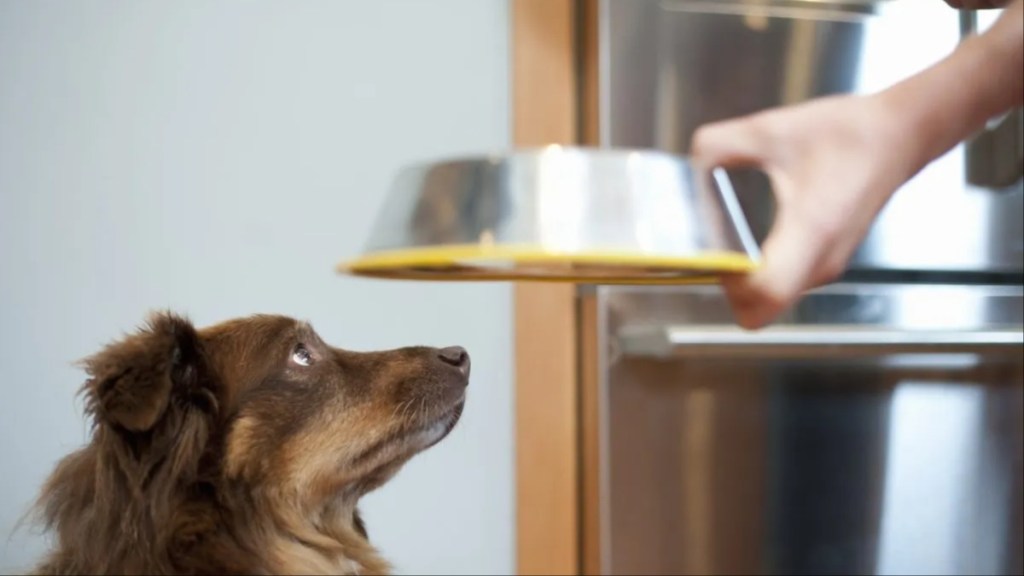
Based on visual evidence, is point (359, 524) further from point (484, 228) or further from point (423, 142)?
point (484, 228)

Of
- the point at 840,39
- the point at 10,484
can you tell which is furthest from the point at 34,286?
the point at 840,39

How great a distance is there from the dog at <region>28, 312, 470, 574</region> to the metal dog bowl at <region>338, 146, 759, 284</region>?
1.45 ft

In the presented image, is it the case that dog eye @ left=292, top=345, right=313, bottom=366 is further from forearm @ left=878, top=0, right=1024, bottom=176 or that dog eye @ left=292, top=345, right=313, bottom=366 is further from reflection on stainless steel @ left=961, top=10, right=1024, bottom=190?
reflection on stainless steel @ left=961, top=10, right=1024, bottom=190

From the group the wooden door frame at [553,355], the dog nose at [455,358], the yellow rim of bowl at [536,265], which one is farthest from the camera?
the wooden door frame at [553,355]

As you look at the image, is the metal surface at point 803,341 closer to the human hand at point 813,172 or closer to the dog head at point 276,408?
the dog head at point 276,408

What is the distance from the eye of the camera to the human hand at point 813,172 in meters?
0.66

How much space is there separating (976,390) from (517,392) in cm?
85

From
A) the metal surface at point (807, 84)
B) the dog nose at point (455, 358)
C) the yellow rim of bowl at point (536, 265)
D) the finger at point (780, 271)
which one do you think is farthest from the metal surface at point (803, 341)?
the finger at point (780, 271)

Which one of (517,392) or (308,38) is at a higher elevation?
(308,38)

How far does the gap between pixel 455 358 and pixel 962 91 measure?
2.37 feet

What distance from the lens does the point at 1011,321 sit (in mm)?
1672

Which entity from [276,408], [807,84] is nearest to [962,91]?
[276,408]

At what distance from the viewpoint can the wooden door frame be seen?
1.61 metres

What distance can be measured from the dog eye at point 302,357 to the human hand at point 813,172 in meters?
0.65
